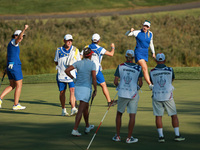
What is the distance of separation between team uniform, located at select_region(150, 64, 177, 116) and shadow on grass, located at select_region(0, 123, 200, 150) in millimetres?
525

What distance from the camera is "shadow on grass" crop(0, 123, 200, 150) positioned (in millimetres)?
7246

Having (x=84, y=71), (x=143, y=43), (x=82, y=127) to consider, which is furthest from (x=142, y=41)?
(x=84, y=71)

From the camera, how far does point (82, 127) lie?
9062mm

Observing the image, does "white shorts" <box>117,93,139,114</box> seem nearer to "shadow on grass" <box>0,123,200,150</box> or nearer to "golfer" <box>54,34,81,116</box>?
"shadow on grass" <box>0,123,200,150</box>

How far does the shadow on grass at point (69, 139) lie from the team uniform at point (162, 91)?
20.7 inches

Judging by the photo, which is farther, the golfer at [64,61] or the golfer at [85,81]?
the golfer at [64,61]

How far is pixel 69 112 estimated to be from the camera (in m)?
11.1

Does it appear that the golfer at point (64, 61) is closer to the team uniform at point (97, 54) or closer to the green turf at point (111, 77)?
the team uniform at point (97, 54)

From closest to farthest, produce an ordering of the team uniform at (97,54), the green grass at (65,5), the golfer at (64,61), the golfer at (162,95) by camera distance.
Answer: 1. the golfer at (162,95)
2. the golfer at (64,61)
3. the team uniform at (97,54)
4. the green grass at (65,5)

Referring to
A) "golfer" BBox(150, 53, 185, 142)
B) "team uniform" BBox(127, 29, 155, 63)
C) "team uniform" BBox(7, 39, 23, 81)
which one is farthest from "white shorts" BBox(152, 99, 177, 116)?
"team uniform" BBox(127, 29, 155, 63)

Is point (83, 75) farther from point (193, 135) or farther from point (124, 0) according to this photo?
point (124, 0)

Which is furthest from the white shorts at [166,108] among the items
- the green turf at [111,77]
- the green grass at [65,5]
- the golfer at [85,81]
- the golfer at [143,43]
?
the green grass at [65,5]

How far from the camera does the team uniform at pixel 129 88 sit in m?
7.65

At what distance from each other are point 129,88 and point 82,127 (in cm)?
185
